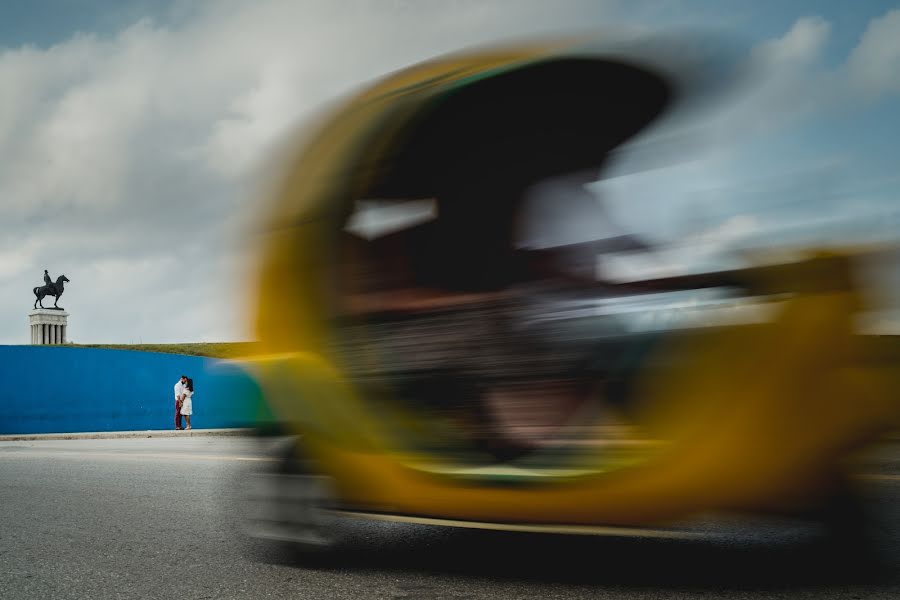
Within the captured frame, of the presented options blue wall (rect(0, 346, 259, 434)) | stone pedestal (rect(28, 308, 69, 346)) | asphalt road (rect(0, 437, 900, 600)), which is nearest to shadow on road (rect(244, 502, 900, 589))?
asphalt road (rect(0, 437, 900, 600))

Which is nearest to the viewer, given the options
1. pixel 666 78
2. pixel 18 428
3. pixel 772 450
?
pixel 772 450

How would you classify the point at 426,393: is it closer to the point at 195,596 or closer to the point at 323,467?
the point at 323,467

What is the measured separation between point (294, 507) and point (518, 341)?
1169 millimetres

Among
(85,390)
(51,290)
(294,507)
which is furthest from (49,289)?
(294,507)

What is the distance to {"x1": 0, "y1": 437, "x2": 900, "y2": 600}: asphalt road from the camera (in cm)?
320

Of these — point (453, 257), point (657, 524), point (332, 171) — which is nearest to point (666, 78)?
point (453, 257)

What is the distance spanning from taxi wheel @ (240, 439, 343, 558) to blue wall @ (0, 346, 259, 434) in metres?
20.1

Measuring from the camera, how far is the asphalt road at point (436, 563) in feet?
10.5

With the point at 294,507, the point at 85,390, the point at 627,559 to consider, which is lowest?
the point at 627,559

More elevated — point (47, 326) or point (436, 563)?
point (47, 326)

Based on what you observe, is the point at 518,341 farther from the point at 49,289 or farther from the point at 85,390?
the point at 49,289

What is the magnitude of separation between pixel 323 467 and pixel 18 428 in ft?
77.5

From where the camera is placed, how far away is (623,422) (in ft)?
10.3

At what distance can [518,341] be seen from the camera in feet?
11.5
